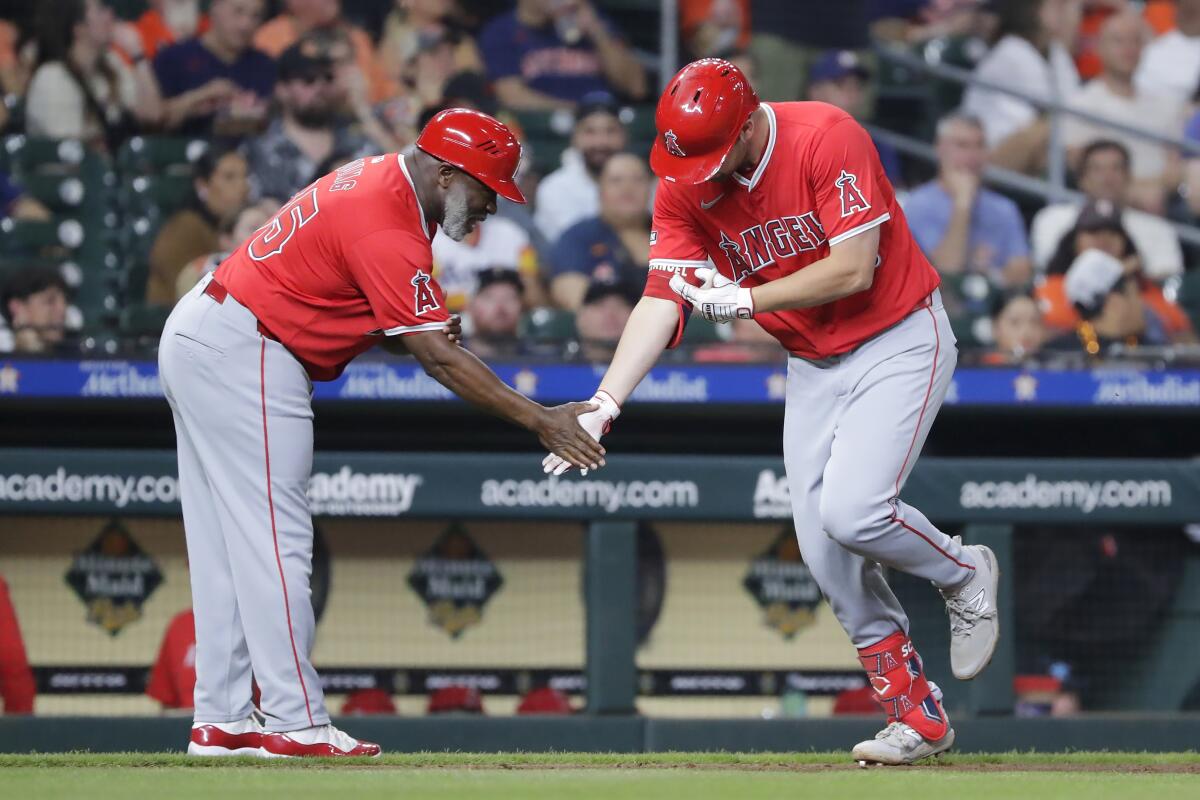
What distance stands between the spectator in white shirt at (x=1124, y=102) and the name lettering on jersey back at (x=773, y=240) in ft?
16.6

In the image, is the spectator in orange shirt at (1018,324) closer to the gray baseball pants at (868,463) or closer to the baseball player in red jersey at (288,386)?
the gray baseball pants at (868,463)

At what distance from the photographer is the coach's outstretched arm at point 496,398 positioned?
409 centimetres

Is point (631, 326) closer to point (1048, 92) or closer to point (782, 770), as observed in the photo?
point (782, 770)

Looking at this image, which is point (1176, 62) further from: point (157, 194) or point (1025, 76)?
point (157, 194)

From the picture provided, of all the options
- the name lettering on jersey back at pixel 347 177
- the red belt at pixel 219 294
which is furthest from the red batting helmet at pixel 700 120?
the red belt at pixel 219 294

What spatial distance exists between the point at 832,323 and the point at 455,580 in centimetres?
209

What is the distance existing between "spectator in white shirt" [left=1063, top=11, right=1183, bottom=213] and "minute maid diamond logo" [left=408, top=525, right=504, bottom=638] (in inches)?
181

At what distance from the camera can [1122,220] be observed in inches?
303

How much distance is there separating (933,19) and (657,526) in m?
5.02

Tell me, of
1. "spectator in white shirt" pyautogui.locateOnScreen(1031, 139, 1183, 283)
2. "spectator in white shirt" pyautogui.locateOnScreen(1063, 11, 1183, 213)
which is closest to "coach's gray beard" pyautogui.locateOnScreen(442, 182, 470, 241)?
"spectator in white shirt" pyautogui.locateOnScreen(1031, 139, 1183, 283)

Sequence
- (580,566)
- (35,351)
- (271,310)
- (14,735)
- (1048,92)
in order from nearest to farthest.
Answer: (271,310) < (14,735) < (580,566) < (35,351) < (1048,92)

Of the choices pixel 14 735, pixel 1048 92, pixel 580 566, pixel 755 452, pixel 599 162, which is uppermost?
pixel 1048 92

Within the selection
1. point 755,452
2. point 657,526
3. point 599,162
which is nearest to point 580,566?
point 657,526

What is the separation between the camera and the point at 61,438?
620cm
